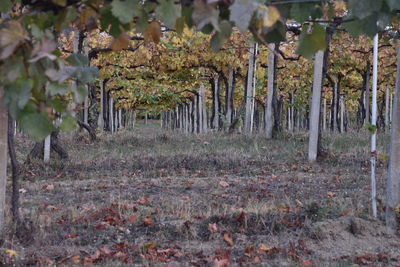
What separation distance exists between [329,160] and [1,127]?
6886 millimetres

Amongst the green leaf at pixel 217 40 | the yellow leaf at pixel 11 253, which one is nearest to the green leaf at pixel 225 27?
the green leaf at pixel 217 40

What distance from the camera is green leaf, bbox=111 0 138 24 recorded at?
166cm

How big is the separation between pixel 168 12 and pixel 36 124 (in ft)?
1.96

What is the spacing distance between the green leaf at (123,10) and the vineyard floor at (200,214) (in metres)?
2.20

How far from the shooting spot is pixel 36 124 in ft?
5.41

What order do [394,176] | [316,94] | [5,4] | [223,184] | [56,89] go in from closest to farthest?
1. [56,89]
2. [5,4]
3. [394,176]
4. [223,184]
5. [316,94]

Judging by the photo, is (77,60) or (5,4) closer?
(77,60)

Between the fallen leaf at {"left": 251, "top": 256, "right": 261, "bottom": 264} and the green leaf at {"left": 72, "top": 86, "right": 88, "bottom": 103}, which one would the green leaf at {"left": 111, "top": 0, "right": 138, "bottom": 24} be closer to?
the green leaf at {"left": 72, "top": 86, "right": 88, "bottom": 103}

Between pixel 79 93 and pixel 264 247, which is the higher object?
pixel 79 93

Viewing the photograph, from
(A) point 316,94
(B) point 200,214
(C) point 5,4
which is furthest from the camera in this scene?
(A) point 316,94

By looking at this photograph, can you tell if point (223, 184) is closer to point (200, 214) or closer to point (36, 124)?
point (200, 214)

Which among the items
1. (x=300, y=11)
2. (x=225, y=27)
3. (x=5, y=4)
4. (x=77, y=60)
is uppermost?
(x=5, y=4)

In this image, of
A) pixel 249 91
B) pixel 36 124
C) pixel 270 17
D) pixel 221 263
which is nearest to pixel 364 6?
pixel 270 17

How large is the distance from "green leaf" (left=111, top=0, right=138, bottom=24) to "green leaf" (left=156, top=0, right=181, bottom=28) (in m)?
0.09
